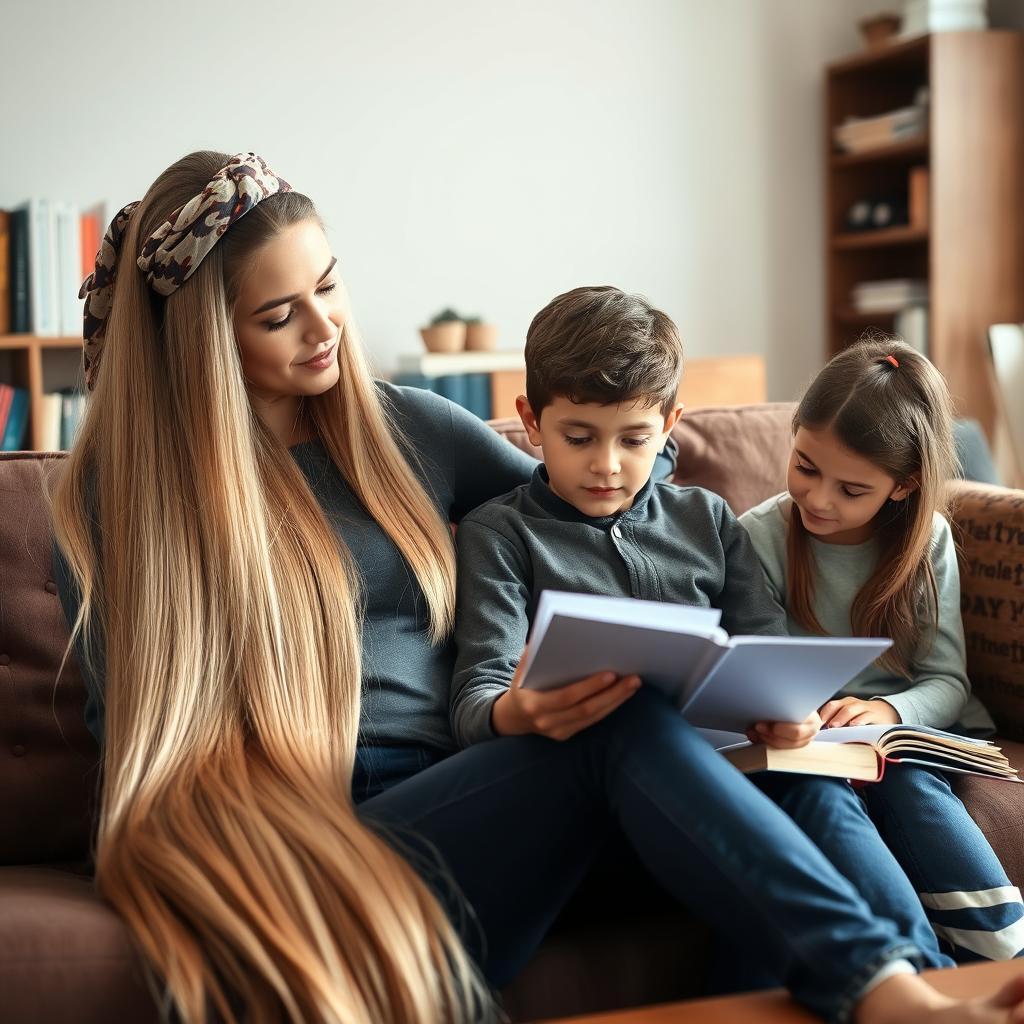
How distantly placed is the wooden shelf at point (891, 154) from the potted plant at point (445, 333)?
1486 mm

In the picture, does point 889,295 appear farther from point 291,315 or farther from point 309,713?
point 309,713

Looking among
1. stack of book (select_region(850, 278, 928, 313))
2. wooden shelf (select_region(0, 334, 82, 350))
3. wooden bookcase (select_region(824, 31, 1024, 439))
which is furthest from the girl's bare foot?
stack of book (select_region(850, 278, 928, 313))

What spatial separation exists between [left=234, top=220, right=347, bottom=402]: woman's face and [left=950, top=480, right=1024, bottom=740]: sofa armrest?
916 mm

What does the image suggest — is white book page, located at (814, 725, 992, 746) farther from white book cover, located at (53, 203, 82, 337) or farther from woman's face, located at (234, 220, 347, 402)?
white book cover, located at (53, 203, 82, 337)

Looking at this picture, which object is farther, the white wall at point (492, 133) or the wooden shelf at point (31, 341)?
the white wall at point (492, 133)

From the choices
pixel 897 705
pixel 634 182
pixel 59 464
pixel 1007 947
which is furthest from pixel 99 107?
pixel 1007 947

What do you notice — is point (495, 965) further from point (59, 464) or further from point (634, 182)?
point (634, 182)

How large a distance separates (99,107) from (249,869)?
9.14ft

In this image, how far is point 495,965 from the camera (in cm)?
120

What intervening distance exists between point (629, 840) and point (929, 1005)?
31 cm

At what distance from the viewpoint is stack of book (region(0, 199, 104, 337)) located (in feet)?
10.3

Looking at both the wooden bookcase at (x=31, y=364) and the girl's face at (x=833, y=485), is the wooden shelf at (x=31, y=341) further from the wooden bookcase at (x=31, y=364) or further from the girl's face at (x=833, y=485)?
the girl's face at (x=833, y=485)

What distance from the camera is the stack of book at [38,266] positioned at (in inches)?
123

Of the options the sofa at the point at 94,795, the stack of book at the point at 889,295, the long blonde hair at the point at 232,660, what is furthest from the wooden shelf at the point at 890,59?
the long blonde hair at the point at 232,660
